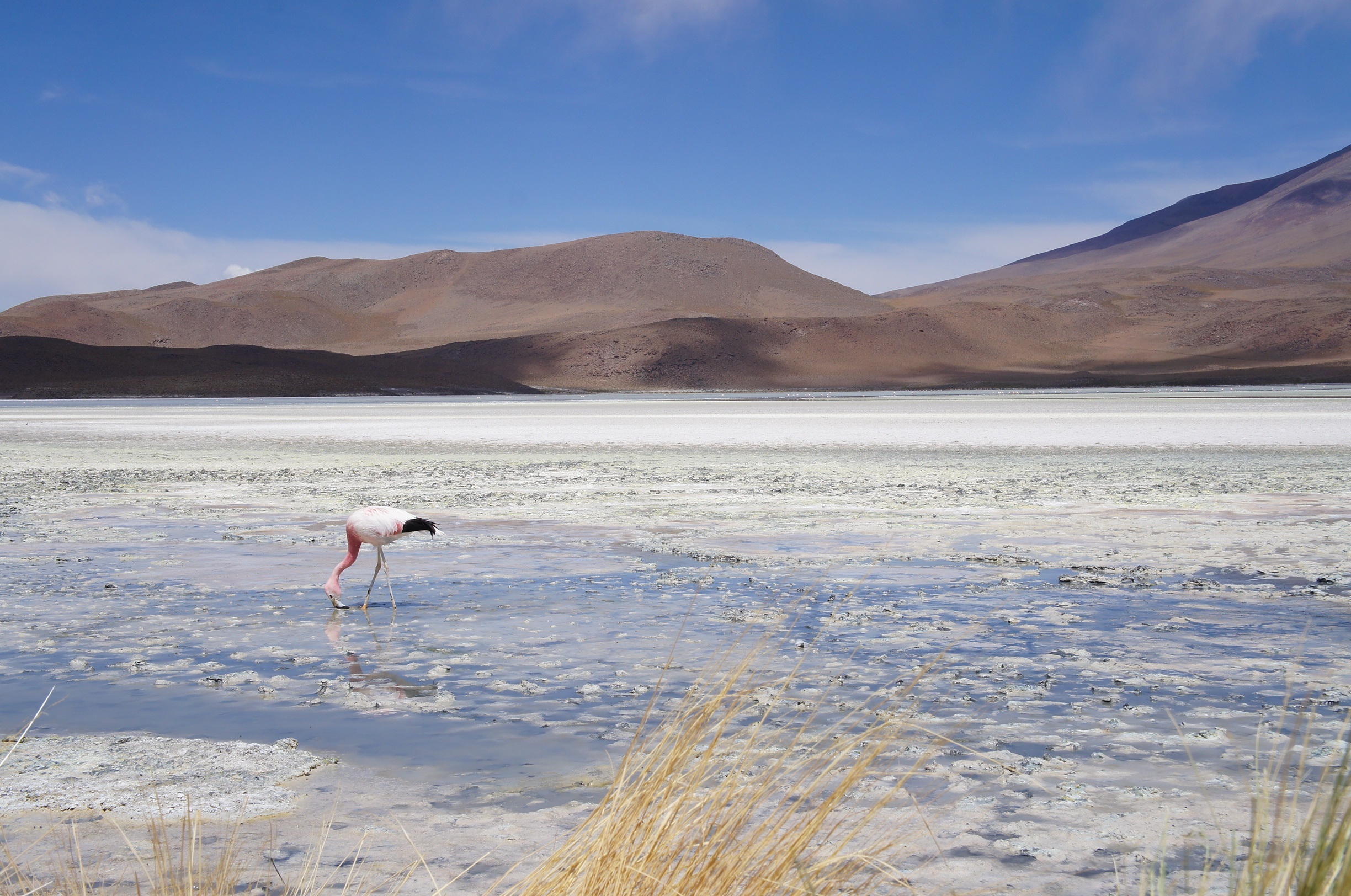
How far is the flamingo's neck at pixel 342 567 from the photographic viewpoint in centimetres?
663

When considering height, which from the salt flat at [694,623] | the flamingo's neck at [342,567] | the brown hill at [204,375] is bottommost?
the salt flat at [694,623]

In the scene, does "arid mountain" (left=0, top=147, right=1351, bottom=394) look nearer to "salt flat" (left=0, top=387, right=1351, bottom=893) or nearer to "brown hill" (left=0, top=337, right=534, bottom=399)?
"brown hill" (left=0, top=337, right=534, bottom=399)

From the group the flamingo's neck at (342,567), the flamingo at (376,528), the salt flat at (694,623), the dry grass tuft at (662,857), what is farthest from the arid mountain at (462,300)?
the dry grass tuft at (662,857)

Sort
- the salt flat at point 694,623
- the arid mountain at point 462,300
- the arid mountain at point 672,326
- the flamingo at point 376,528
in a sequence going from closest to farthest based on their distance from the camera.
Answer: the salt flat at point 694,623
the flamingo at point 376,528
the arid mountain at point 672,326
the arid mountain at point 462,300

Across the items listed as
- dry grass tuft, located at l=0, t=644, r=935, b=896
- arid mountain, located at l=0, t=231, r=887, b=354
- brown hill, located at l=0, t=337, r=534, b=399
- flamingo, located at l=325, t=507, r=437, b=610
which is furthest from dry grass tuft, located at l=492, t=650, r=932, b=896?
arid mountain, located at l=0, t=231, r=887, b=354

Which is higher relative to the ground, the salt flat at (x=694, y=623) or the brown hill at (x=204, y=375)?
the brown hill at (x=204, y=375)

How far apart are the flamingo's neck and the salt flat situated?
16cm

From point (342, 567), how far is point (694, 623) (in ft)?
6.52

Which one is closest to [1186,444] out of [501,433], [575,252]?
[501,433]

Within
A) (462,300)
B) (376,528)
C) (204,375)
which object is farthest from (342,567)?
(462,300)

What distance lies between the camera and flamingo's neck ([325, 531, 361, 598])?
6.63 m

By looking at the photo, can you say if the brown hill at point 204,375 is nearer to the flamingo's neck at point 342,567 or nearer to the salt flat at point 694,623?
the salt flat at point 694,623

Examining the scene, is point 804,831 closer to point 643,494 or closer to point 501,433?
point 643,494

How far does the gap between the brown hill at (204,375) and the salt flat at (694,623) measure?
5842 centimetres
